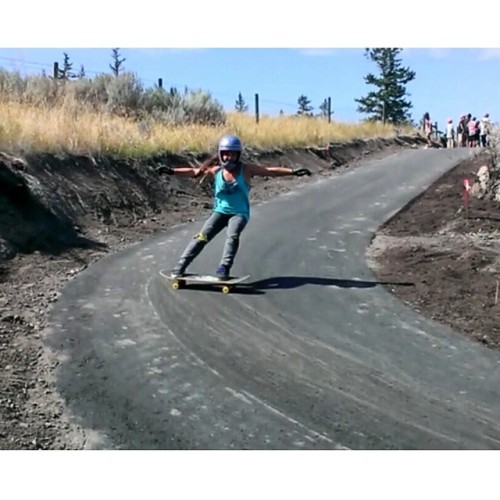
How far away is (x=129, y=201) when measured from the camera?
1282 centimetres

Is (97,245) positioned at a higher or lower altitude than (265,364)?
higher

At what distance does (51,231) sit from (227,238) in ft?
8.89

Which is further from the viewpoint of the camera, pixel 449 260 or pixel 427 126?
pixel 427 126

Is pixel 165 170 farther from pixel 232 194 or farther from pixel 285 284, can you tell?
pixel 285 284

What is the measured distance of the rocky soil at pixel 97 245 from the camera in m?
5.44

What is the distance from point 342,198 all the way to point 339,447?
11.5 meters

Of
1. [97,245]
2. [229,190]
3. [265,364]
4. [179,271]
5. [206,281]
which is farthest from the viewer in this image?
[97,245]

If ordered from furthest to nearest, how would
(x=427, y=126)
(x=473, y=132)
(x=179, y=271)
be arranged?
(x=427, y=126), (x=473, y=132), (x=179, y=271)

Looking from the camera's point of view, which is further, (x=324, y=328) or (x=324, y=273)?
(x=324, y=273)

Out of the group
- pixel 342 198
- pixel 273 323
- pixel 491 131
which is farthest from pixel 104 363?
pixel 491 131

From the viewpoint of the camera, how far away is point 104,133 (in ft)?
46.9

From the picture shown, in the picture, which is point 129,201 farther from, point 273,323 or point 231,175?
point 273,323

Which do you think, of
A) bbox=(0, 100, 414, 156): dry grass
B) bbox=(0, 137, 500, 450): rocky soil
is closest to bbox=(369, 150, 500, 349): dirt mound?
bbox=(0, 137, 500, 450): rocky soil

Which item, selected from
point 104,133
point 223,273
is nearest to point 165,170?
point 223,273
